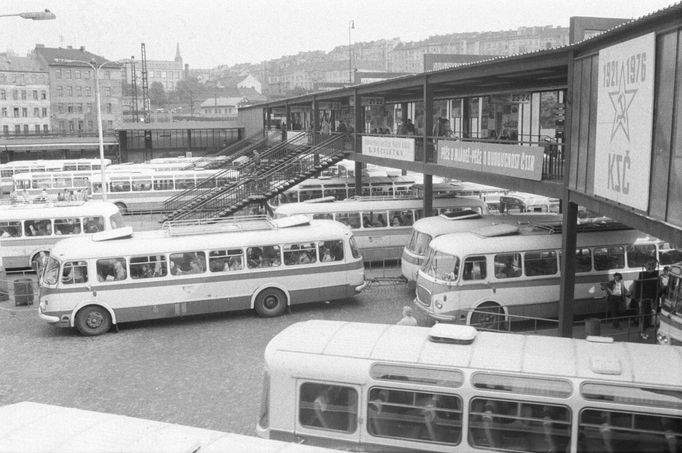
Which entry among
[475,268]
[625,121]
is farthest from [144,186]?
[625,121]

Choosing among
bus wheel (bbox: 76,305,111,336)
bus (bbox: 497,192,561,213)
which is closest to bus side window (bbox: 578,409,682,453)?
bus wheel (bbox: 76,305,111,336)

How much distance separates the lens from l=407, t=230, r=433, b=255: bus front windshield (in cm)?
2233

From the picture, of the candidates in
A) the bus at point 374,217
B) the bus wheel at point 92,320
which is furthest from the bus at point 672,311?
the bus wheel at point 92,320

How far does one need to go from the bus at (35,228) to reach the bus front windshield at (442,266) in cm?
1465

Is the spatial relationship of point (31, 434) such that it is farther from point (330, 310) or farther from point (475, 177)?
point (475, 177)

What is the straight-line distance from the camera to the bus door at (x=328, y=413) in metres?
10.2

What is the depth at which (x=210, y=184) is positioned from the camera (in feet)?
143

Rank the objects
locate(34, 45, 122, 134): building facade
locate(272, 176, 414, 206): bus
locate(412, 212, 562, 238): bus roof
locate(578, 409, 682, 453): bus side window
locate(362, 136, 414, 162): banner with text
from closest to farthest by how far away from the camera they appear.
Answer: locate(578, 409, 682, 453): bus side window → locate(412, 212, 562, 238): bus roof → locate(362, 136, 414, 162): banner with text → locate(272, 176, 414, 206): bus → locate(34, 45, 122, 134): building facade

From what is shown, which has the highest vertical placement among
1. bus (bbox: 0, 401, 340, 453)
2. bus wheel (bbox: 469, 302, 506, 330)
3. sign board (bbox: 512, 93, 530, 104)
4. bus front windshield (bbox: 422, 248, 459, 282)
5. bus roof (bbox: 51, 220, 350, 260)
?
sign board (bbox: 512, 93, 530, 104)

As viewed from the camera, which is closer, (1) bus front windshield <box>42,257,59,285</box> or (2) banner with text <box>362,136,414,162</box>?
(1) bus front windshield <box>42,257,59,285</box>

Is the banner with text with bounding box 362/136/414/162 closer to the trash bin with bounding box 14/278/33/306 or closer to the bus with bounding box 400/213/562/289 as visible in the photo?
the bus with bounding box 400/213/562/289

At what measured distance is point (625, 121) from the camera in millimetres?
12477

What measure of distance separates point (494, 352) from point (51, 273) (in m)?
13.7

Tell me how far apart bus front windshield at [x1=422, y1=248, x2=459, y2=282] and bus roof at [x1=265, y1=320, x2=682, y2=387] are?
7.07 m
